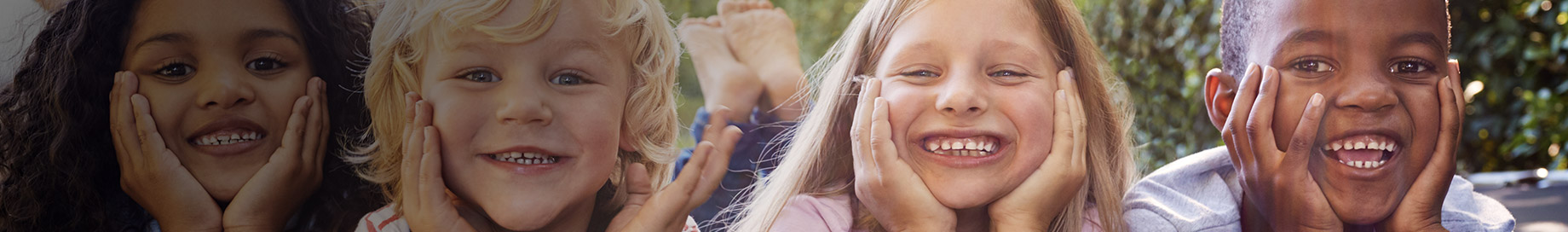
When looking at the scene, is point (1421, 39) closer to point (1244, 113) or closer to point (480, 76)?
point (1244, 113)

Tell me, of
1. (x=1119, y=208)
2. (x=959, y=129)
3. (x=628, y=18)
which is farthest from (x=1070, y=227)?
(x=628, y=18)

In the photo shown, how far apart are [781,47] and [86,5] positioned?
1.29 meters

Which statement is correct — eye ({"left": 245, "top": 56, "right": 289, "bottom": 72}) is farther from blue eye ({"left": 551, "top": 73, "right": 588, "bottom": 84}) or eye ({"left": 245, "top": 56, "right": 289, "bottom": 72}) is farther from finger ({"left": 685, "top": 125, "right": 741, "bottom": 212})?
finger ({"left": 685, "top": 125, "right": 741, "bottom": 212})

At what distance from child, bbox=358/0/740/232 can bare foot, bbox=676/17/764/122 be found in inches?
4.0

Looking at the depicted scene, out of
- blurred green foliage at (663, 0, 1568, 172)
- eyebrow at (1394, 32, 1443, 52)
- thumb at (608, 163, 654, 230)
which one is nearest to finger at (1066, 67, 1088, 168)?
eyebrow at (1394, 32, 1443, 52)

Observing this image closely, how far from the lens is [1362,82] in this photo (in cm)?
199

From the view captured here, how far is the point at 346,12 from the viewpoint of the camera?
2.00 m

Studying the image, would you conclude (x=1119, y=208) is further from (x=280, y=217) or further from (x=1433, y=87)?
(x=280, y=217)

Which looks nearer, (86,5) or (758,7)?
(86,5)

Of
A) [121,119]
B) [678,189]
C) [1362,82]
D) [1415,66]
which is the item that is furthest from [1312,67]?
[121,119]

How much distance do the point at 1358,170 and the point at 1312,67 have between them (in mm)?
237

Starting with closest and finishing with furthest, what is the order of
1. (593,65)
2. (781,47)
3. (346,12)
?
(593,65) → (346,12) → (781,47)

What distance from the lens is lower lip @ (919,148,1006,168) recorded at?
6.42 ft

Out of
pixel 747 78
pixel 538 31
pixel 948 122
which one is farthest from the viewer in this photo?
pixel 747 78
